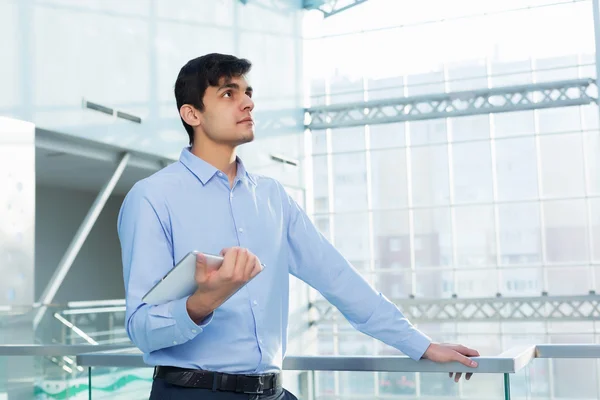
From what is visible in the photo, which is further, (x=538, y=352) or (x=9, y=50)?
(x=9, y=50)

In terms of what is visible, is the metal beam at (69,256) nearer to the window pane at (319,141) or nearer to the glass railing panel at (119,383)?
the glass railing panel at (119,383)

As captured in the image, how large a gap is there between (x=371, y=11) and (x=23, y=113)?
1663cm

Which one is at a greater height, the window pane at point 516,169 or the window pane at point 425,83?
the window pane at point 425,83

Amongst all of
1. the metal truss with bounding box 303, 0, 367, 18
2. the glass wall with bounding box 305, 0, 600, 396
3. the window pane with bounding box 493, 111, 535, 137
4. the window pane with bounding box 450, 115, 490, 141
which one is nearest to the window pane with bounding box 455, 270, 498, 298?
the glass wall with bounding box 305, 0, 600, 396

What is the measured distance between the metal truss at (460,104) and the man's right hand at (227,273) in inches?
896

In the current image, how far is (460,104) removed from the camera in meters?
24.6

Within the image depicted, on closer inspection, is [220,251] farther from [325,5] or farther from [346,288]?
[325,5]

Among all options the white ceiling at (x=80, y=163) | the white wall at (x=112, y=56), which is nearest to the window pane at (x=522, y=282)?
the white wall at (x=112, y=56)

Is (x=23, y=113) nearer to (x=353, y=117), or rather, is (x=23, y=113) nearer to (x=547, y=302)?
(x=353, y=117)

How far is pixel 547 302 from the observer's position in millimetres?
23609

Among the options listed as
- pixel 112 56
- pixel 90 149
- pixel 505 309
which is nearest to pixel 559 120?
pixel 505 309

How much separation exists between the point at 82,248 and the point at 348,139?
9528 mm

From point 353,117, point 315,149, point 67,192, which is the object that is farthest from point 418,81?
point 67,192

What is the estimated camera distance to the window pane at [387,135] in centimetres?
2592
